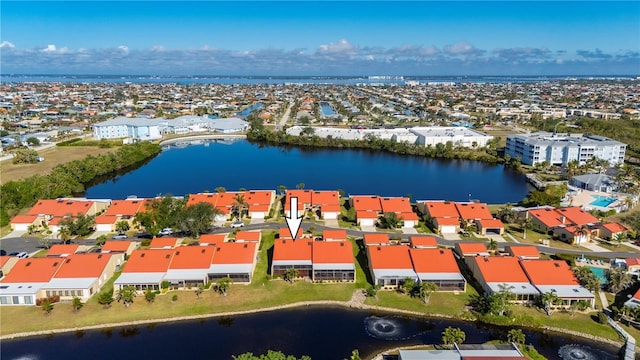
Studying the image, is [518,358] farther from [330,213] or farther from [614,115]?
[614,115]

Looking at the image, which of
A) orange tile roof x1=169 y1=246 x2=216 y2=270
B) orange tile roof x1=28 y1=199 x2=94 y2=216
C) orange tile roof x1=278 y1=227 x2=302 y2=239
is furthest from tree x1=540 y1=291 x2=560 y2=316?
orange tile roof x1=28 y1=199 x2=94 y2=216

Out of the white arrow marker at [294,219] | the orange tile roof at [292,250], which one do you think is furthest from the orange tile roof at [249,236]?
the white arrow marker at [294,219]

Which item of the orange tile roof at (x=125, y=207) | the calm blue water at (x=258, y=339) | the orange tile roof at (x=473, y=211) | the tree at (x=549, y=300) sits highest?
the orange tile roof at (x=125, y=207)

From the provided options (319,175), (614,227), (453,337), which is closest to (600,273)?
(614,227)

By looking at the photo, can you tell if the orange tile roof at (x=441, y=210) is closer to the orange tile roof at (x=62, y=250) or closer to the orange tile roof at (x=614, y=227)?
the orange tile roof at (x=614, y=227)

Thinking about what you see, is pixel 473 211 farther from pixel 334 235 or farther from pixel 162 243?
pixel 162 243
